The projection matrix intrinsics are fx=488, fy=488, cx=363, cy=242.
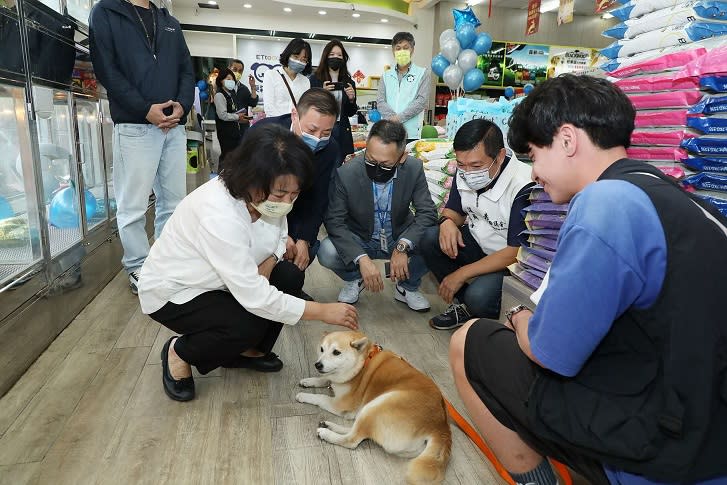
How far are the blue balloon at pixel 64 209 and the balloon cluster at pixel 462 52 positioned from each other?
3.77 meters

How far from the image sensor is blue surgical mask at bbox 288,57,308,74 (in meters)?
3.73

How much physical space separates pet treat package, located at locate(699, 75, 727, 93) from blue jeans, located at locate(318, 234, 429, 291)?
1689 mm

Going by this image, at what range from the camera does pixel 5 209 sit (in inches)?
88.4

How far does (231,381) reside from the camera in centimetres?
208

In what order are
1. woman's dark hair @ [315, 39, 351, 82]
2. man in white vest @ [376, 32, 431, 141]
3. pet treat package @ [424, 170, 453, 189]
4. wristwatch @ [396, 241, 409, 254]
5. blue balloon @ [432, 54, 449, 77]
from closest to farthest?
wristwatch @ [396, 241, 409, 254] < pet treat package @ [424, 170, 453, 189] < woman's dark hair @ [315, 39, 351, 82] < man in white vest @ [376, 32, 431, 141] < blue balloon @ [432, 54, 449, 77]

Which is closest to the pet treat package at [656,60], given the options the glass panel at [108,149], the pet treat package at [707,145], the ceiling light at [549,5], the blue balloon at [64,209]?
the pet treat package at [707,145]

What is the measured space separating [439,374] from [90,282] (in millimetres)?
2110

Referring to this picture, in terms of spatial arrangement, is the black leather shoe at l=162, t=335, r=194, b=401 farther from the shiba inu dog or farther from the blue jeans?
the blue jeans

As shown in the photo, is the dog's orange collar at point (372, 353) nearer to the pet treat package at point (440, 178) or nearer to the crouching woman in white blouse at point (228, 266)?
the crouching woman in white blouse at point (228, 266)

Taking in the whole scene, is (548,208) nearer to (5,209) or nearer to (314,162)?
(314,162)

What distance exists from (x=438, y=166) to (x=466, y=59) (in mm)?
2200

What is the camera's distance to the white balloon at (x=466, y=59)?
5.13m

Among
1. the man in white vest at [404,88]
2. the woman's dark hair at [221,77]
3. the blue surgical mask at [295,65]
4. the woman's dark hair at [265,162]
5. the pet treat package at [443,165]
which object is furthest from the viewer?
the woman's dark hair at [221,77]

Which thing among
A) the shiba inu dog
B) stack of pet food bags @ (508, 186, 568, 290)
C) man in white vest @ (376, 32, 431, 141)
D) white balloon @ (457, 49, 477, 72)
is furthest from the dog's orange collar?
white balloon @ (457, 49, 477, 72)
